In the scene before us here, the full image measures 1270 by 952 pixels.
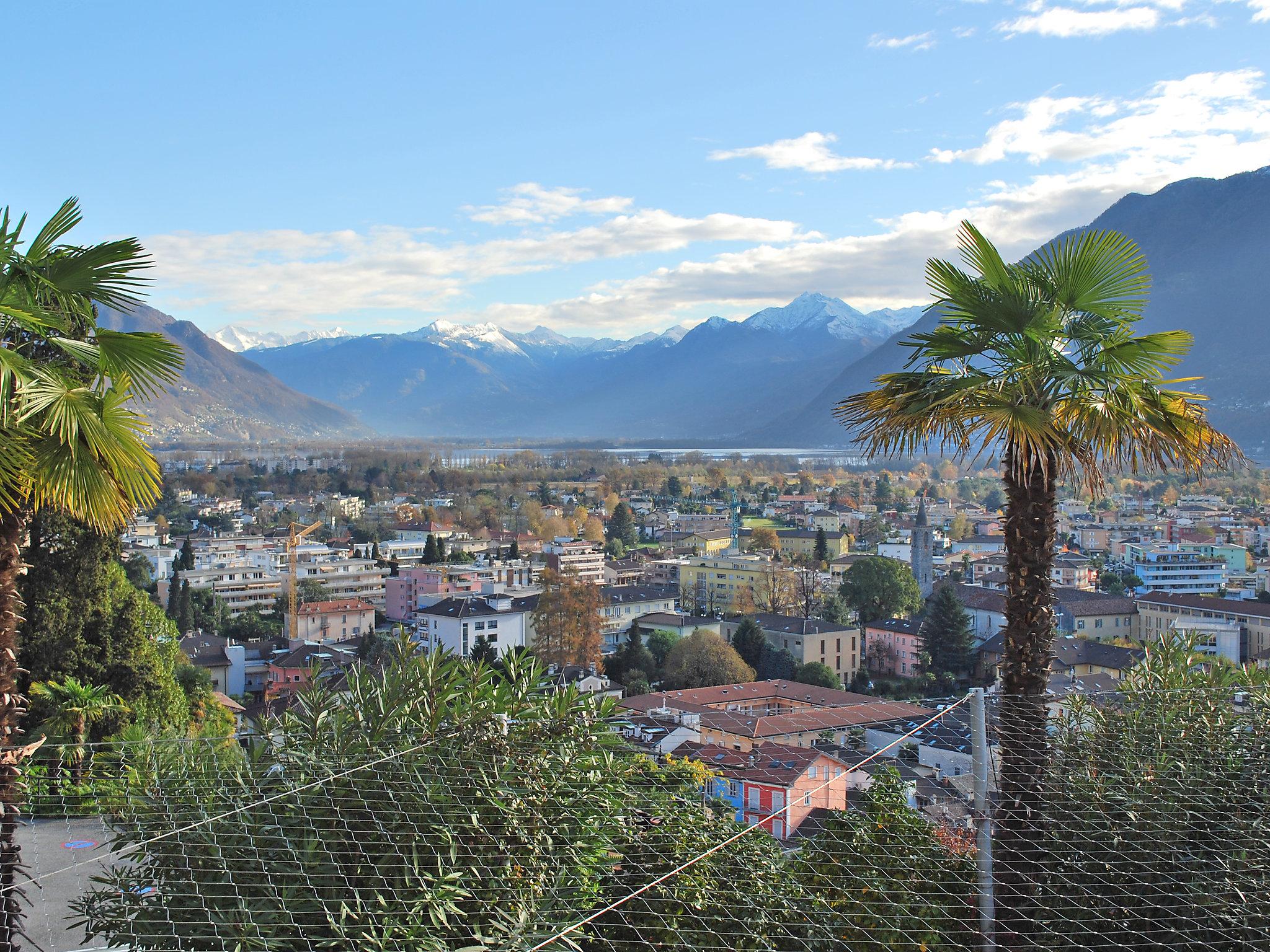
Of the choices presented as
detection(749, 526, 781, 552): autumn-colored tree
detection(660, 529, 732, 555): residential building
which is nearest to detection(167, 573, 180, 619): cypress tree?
detection(660, 529, 732, 555): residential building

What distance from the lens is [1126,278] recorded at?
2703 millimetres

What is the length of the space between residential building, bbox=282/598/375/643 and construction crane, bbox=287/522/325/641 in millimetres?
63

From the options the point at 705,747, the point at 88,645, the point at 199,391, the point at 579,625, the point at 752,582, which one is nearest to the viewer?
the point at 88,645

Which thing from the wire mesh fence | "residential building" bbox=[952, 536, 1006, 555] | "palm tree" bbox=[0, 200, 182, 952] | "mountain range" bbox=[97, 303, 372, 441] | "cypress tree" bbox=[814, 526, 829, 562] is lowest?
"residential building" bbox=[952, 536, 1006, 555]

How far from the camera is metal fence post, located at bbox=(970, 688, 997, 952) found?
6.45ft

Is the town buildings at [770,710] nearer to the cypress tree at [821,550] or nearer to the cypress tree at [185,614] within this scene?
the cypress tree at [185,614]

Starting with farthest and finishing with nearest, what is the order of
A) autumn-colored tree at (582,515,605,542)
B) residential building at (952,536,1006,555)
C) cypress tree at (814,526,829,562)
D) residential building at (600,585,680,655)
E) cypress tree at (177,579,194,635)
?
autumn-colored tree at (582,515,605,542) < residential building at (952,536,1006,555) < cypress tree at (814,526,829,562) < residential building at (600,585,680,655) < cypress tree at (177,579,194,635)

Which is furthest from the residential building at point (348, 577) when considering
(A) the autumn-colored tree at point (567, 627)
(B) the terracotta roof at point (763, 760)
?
(B) the terracotta roof at point (763, 760)

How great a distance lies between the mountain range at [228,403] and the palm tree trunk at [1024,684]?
101m

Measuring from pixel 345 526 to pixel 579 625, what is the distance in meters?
30.3

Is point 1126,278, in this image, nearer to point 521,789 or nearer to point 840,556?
point 521,789

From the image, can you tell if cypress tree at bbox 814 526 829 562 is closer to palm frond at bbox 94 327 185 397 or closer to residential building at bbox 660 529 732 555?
residential building at bbox 660 529 732 555

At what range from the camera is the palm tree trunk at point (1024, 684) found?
221cm

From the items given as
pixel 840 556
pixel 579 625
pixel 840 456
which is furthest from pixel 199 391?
pixel 579 625
